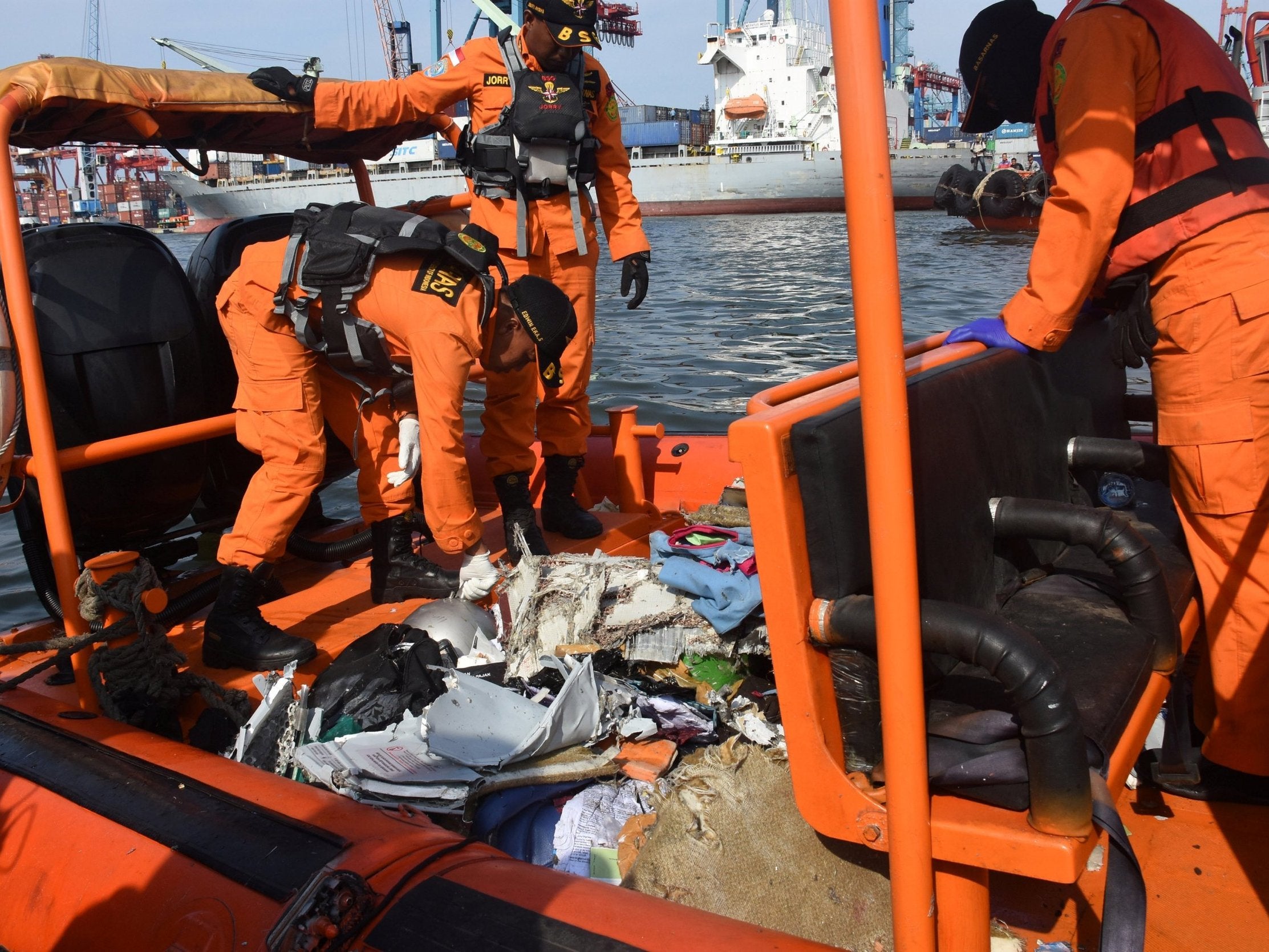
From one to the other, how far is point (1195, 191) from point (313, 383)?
223 cm

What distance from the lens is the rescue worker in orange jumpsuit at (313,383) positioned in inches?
102

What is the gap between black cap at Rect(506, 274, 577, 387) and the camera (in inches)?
107

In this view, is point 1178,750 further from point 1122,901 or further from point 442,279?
point 442,279

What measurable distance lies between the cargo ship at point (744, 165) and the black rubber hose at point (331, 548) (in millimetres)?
33063

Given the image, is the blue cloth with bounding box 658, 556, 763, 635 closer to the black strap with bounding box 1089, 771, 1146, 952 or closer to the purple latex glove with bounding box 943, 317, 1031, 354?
the purple latex glove with bounding box 943, 317, 1031, 354

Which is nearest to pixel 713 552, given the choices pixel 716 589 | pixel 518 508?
pixel 716 589

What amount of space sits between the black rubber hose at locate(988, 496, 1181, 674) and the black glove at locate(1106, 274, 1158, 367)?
0.48m

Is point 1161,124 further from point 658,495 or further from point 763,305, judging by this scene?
point 763,305

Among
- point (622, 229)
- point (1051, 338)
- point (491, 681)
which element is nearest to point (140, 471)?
point (491, 681)

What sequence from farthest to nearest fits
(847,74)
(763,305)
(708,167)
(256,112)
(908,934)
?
1. (708,167)
2. (763,305)
3. (256,112)
4. (908,934)
5. (847,74)

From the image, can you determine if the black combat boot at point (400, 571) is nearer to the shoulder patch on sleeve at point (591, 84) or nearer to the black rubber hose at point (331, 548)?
the black rubber hose at point (331, 548)

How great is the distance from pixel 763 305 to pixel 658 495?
9576 mm

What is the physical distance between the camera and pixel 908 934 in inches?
44.6

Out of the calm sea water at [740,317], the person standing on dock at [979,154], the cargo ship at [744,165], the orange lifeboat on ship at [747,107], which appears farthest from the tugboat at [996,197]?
the orange lifeboat on ship at [747,107]
